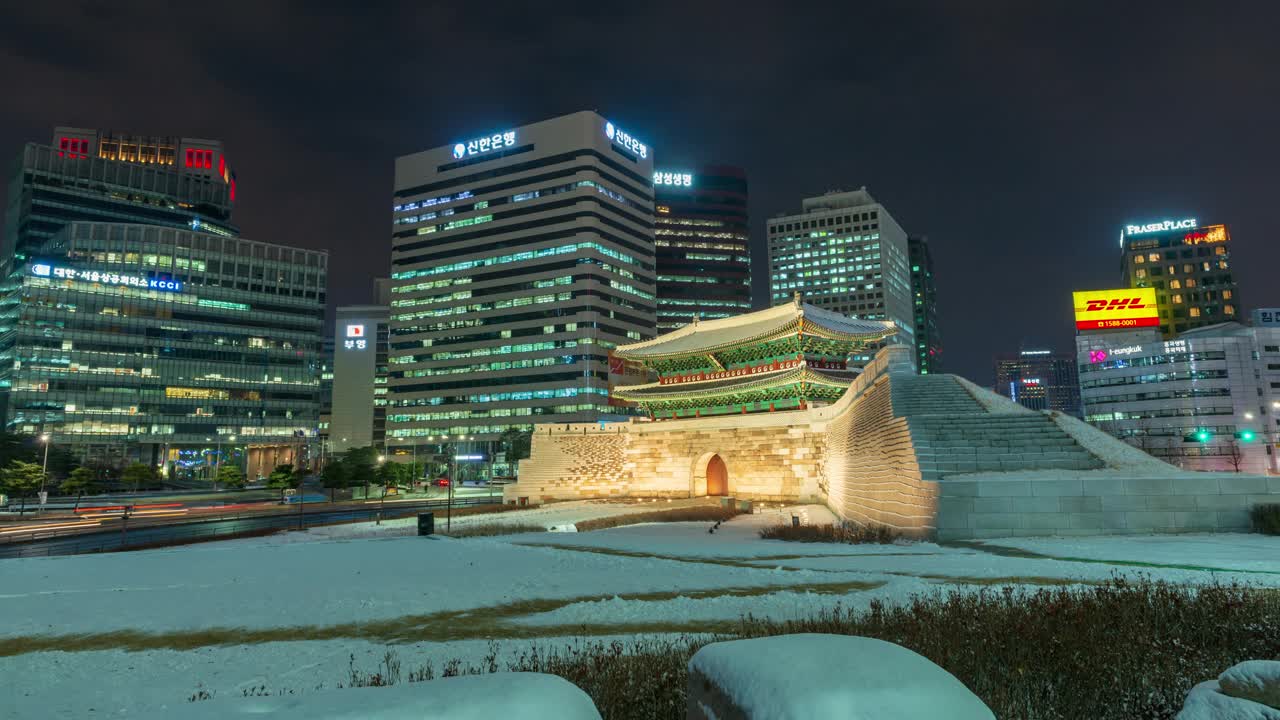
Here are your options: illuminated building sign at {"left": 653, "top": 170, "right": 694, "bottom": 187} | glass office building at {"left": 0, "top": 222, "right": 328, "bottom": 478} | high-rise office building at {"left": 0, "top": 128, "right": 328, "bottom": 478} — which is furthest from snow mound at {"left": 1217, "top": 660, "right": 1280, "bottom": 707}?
illuminated building sign at {"left": 653, "top": 170, "right": 694, "bottom": 187}

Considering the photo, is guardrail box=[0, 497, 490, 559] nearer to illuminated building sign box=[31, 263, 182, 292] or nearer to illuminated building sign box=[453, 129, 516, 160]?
illuminated building sign box=[31, 263, 182, 292]

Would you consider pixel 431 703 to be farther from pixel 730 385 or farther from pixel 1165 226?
pixel 1165 226

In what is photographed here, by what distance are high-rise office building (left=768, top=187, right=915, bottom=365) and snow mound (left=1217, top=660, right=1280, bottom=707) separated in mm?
171254

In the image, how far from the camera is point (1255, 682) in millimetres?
4098

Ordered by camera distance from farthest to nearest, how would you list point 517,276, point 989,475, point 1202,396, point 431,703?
point 517,276, point 1202,396, point 989,475, point 431,703

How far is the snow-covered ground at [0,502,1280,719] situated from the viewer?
28.8ft

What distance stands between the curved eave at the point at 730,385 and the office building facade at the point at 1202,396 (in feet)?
215

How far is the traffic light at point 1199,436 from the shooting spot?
82.3 meters

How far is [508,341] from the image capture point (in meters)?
122

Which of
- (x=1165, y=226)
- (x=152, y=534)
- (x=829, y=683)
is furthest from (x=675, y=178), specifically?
(x=829, y=683)

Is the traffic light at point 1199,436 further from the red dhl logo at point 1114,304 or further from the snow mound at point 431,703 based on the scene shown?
the snow mound at point 431,703

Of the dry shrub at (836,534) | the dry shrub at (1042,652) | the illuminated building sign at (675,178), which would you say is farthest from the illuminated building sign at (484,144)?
the dry shrub at (1042,652)

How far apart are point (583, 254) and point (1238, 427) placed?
9689cm

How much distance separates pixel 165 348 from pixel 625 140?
85.5 m
